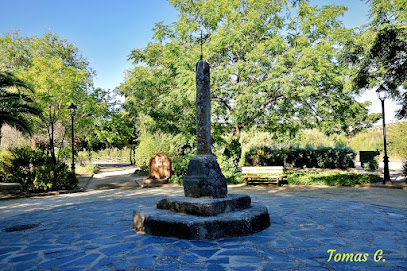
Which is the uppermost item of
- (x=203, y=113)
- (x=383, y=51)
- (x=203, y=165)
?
(x=383, y=51)

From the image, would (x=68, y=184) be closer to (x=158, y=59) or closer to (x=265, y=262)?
(x=158, y=59)

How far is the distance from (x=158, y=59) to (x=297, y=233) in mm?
13496

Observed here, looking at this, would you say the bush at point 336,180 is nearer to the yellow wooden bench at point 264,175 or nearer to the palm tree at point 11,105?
the yellow wooden bench at point 264,175

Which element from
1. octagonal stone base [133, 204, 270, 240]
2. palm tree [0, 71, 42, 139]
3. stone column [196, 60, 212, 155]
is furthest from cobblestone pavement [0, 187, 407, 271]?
palm tree [0, 71, 42, 139]

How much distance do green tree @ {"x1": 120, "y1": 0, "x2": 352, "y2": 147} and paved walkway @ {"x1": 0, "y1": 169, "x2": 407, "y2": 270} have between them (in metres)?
6.46

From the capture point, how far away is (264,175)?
12.9 meters

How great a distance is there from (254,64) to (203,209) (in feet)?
28.5

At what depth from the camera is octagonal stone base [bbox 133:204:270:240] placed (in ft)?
15.6

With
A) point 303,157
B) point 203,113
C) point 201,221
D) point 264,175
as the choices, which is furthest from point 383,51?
point 303,157

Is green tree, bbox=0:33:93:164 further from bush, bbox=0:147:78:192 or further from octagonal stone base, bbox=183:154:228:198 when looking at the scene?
octagonal stone base, bbox=183:154:228:198

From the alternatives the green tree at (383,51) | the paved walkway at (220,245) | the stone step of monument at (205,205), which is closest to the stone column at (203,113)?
the stone step of monument at (205,205)

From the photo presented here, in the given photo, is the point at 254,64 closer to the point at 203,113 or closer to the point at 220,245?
the point at 203,113

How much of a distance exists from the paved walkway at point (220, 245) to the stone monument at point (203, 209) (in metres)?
0.18

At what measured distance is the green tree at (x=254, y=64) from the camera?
11.9m
